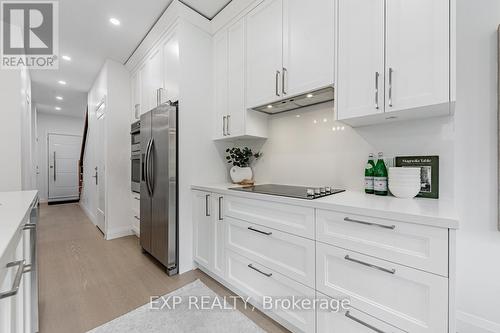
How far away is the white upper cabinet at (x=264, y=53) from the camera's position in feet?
5.69

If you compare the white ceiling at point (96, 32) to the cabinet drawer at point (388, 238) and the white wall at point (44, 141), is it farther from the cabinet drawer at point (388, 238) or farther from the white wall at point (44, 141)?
the white wall at point (44, 141)

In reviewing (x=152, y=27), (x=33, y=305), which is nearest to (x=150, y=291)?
(x=33, y=305)

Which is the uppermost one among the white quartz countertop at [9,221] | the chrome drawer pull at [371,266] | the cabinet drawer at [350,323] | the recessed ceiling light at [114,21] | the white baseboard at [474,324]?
the recessed ceiling light at [114,21]

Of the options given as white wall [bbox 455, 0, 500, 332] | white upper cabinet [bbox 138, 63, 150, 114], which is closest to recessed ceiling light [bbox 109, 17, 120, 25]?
white upper cabinet [bbox 138, 63, 150, 114]

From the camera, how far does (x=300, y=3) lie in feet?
5.18

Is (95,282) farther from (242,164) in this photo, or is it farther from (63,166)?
(63,166)

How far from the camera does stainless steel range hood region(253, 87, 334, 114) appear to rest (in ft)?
5.28

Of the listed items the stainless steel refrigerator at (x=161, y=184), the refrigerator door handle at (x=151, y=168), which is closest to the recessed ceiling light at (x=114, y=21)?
the stainless steel refrigerator at (x=161, y=184)

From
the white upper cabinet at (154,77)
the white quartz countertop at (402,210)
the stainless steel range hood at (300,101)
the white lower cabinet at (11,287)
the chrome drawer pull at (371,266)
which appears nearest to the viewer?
the white lower cabinet at (11,287)

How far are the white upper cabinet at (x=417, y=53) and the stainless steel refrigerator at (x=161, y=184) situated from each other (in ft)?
5.92

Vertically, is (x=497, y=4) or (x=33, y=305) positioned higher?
(x=497, y=4)

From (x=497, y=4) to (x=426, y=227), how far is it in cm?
140

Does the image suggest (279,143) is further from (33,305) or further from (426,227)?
(33,305)

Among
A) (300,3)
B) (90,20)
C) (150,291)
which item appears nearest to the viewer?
(300,3)
